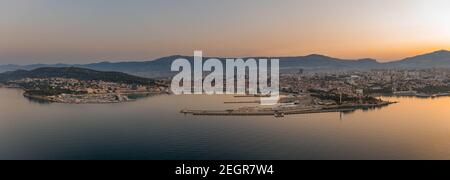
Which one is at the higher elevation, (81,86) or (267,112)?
(81,86)

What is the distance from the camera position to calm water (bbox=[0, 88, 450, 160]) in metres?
5.00

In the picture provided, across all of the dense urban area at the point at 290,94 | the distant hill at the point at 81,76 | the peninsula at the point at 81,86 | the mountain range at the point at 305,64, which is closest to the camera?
the dense urban area at the point at 290,94

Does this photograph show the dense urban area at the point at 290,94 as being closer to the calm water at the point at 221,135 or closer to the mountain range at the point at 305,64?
the calm water at the point at 221,135

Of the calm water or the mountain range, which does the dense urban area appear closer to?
the calm water

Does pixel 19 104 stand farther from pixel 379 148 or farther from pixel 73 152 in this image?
pixel 379 148

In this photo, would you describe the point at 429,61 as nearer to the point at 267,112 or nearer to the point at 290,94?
the point at 290,94

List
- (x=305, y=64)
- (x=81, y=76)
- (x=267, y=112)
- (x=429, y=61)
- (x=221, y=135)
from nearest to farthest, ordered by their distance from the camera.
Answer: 1. (x=221, y=135)
2. (x=267, y=112)
3. (x=81, y=76)
4. (x=429, y=61)
5. (x=305, y=64)

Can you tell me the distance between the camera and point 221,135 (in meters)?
6.12

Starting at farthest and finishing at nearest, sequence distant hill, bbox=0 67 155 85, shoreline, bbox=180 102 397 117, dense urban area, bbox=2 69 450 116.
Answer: distant hill, bbox=0 67 155 85
dense urban area, bbox=2 69 450 116
shoreline, bbox=180 102 397 117

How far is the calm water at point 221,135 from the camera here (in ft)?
16.4

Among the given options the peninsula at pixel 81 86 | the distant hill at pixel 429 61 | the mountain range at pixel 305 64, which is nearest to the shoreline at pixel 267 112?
the peninsula at pixel 81 86

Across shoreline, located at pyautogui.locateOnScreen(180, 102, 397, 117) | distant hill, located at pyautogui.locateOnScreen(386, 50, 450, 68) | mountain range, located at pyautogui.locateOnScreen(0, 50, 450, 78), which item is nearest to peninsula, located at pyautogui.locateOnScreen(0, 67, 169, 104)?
shoreline, located at pyautogui.locateOnScreen(180, 102, 397, 117)

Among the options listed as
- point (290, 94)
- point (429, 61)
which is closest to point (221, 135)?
point (290, 94)

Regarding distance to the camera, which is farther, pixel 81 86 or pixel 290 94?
pixel 81 86
